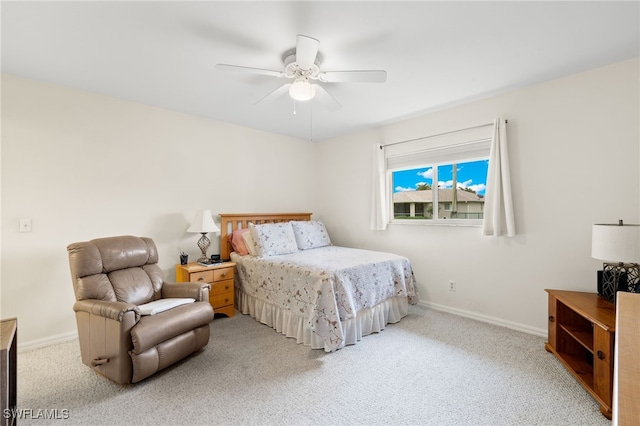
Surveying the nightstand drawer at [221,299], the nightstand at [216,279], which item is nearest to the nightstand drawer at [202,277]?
the nightstand at [216,279]

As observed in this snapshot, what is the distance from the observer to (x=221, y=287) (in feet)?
11.3

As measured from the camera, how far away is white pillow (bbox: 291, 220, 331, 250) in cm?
408

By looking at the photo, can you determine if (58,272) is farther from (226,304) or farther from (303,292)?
(303,292)

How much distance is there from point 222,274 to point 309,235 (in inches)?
51.4

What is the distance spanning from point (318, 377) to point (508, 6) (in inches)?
110

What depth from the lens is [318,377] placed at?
2238 millimetres

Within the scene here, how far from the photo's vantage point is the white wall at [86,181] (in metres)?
2.65

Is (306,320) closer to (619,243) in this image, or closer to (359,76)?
(359,76)

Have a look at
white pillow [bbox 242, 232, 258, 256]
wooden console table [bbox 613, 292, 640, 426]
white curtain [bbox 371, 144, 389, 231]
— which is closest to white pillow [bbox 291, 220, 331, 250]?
white pillow [bbox 242, 232, 258, 256]

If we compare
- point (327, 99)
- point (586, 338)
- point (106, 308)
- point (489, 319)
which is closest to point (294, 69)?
point (327, 99)

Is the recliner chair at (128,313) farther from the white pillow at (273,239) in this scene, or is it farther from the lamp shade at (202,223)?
the white pillow at (273,239)

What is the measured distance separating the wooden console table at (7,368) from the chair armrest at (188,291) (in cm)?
110

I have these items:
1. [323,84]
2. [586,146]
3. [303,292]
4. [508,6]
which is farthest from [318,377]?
[586,146]

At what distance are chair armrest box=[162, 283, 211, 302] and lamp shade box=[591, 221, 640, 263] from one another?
10.3ft
